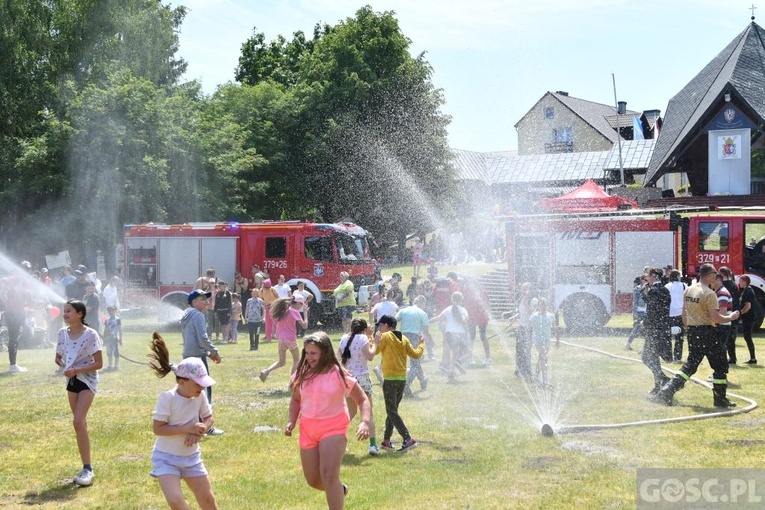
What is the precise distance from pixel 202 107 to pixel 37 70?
821 centimetres

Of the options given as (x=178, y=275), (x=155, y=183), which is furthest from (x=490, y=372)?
(x=155, y=183)

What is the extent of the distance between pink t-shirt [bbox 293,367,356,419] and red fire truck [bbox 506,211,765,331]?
56.7ft

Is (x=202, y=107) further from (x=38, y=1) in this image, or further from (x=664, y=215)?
(x=664, y=215)

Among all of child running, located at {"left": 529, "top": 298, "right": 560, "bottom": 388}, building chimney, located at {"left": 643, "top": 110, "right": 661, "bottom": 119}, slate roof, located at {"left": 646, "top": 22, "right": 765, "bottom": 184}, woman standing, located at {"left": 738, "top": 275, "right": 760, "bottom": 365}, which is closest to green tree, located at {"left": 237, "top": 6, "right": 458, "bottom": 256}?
slate roof, located at {"left": 646, "top": 22, "right": 765, "bottom": 184}

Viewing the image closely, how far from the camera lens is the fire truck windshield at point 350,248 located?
2652cm

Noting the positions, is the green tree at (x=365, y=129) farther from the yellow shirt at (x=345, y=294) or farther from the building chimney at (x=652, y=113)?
the building chimney at (x=652, y=113)

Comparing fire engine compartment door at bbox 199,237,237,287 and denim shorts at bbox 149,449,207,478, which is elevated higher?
fire engine compartment door at bbox 199,237,237,287

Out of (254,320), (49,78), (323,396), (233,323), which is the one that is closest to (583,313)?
(254,320)

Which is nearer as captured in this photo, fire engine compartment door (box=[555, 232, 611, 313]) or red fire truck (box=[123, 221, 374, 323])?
fire engine compartment door (box=[555, 232, 611, 313])

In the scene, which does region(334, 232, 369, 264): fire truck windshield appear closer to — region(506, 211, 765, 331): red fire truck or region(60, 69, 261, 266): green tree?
region(506, 211, 765, 331): red fire truck

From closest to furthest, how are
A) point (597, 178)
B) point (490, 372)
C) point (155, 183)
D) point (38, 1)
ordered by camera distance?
1. point (490, 372)
2. point (155, 183)
3. point (38, 1)
4. point (597, 178)

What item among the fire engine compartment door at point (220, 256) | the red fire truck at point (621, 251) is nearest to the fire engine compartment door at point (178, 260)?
the fire engine compartment door at point (220, 256)

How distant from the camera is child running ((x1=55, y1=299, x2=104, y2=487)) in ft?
29.6

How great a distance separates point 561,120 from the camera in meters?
80.2
